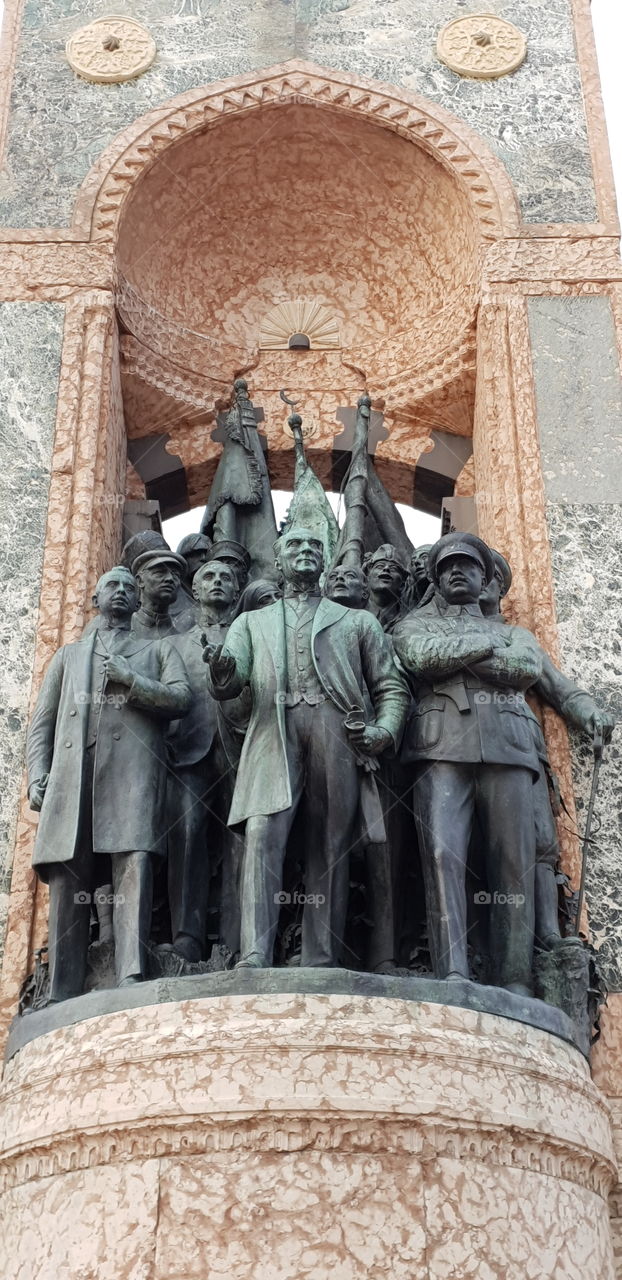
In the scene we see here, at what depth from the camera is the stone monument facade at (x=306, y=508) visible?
202 inches

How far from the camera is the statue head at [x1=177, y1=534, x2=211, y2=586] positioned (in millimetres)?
8258

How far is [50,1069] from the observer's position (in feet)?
18.0

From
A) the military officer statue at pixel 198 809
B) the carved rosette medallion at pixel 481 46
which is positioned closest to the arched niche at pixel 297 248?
the carved rosette medallion at pixel 481 46

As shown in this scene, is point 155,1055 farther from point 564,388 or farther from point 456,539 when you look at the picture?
point 564,388

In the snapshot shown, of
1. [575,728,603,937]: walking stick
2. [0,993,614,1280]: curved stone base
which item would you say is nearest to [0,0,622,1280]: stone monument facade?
[0,993,614,1280]: curved stone base

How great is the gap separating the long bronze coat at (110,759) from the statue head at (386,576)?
53.1 inches

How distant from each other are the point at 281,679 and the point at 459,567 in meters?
1.20

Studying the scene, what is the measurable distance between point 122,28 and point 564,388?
13.4ft

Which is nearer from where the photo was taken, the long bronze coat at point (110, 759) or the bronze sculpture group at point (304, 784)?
the bronze sculpture group at point (304, 784)

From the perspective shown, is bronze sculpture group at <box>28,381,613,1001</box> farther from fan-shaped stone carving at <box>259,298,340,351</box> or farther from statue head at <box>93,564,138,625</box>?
fan-shaped stone carving at <box>259,298,340,351</box>

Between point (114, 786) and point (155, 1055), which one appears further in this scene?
point (114, 786)

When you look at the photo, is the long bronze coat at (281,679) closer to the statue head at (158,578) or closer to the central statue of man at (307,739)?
the central statue of man at (307,739)

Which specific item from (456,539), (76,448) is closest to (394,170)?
(76,448)

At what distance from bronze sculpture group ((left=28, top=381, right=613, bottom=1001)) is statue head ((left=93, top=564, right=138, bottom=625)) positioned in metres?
0.01
